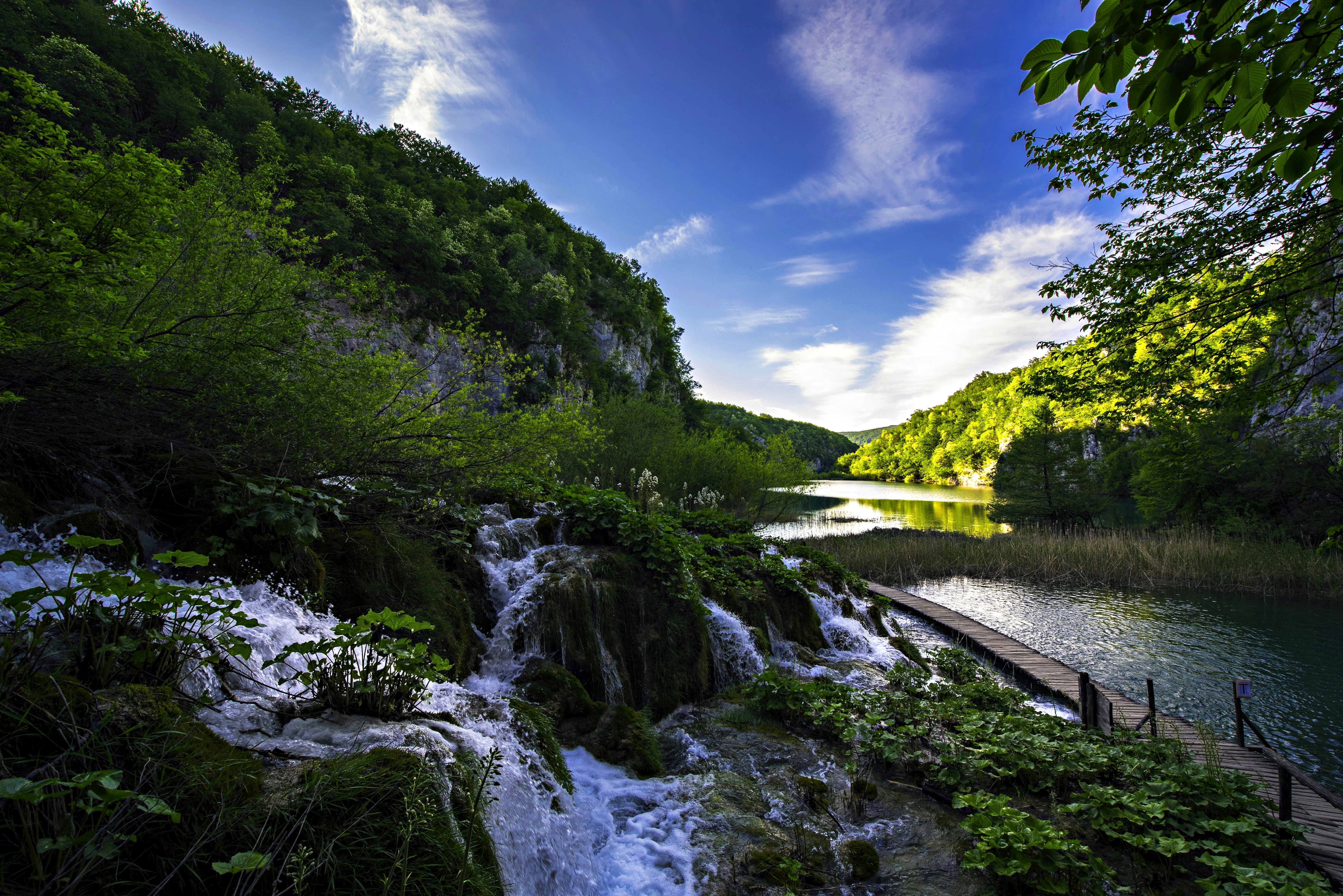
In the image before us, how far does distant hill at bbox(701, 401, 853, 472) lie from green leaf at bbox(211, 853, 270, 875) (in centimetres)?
4792

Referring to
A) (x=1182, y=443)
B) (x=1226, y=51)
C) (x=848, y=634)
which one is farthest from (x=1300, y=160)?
(x=848, y=634)

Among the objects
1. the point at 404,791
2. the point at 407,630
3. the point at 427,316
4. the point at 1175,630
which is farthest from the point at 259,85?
the point at 1175,630

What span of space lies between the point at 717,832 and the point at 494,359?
20.4 feet

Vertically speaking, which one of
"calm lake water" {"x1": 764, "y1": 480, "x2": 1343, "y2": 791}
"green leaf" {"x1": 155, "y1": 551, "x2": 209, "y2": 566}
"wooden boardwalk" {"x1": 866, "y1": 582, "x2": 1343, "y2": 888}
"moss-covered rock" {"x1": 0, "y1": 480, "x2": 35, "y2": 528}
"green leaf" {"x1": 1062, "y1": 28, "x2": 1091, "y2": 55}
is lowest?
"calm lake water" {"x1": 764, "y1": 480, "x2": 1343, "y2": 791}

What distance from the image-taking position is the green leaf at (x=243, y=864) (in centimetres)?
163

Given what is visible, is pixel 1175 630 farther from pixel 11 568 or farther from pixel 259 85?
pixel 259 85

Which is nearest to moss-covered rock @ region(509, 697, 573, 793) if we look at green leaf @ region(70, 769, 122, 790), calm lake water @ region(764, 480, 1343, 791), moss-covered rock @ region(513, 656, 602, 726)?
moss-covered rock @ region(513, 656, 602, 726)

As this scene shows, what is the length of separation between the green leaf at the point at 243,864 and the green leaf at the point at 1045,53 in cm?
387

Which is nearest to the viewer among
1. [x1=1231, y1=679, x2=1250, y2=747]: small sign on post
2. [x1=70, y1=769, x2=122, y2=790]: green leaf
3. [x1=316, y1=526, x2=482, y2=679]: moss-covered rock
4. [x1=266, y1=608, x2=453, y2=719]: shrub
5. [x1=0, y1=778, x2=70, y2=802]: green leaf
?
[x1=0, y1=778, x2=70, y2=802]: green leaf

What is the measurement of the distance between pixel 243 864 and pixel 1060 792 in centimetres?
600

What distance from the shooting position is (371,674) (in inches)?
130

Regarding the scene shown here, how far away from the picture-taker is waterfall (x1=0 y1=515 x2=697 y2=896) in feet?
9.24

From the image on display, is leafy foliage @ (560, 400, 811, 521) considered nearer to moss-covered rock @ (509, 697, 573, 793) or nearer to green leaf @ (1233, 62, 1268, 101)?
moss-covered rock @ (509, 697, 573, 793)

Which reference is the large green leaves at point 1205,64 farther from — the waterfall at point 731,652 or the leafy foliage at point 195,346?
the waterfall at point 731,652
